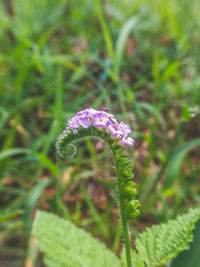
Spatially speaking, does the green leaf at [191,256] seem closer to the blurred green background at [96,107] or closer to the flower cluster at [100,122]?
the blurred green background at [96,107]

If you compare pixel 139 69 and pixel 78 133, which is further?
pixel 139 69

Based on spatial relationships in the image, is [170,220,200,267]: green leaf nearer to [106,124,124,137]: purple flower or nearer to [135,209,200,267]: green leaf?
[135,209,200,267]: green leaf

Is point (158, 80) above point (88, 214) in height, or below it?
above

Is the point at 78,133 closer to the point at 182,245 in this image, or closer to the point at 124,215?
the point at 124,215

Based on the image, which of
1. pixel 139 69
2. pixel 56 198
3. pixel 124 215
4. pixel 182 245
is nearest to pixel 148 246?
pixel 182 245

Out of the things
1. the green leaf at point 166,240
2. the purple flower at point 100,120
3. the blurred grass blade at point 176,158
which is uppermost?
the blurred grass blade at point 176,158

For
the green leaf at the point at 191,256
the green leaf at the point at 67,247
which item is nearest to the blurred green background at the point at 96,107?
the green leaf at the point at 67,247

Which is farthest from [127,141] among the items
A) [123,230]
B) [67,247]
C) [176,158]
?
[176,158]

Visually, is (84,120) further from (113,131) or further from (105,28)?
(105,28)
